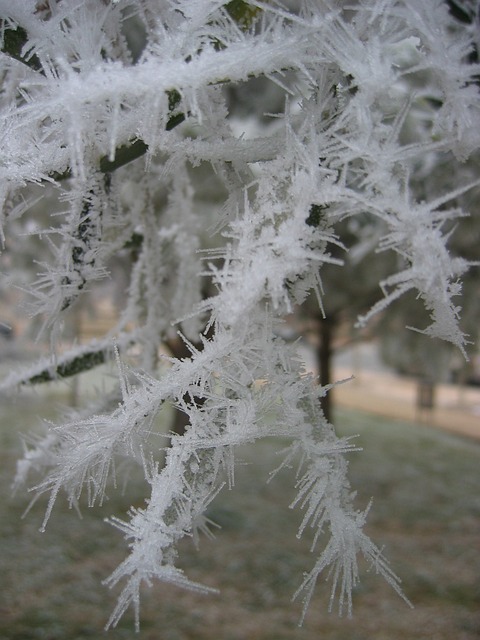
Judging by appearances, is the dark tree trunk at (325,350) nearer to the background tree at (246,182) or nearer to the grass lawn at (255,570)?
the grass lawn at (255,570)

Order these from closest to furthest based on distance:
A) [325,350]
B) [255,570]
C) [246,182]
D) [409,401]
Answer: [246,182]
[255,570]
[325,350]
[409,401]

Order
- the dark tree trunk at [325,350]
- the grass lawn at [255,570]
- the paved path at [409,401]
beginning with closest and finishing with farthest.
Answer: the grass lawn at [255,570]
the dark tree trunk at [325,350]
the paved path at [409,401]

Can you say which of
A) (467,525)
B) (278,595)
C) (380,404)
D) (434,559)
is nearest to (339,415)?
(380,404)

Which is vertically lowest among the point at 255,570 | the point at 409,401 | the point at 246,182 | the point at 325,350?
the point at 255,570

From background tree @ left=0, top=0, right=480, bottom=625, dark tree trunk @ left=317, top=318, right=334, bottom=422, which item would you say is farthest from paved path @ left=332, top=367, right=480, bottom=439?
background tree @ left=0, top=0, right=480, bottom=625

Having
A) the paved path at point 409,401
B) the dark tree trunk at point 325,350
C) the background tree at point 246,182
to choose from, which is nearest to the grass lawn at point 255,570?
the dark tree trunk at point 325,350

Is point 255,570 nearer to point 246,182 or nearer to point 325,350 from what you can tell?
point 325,350

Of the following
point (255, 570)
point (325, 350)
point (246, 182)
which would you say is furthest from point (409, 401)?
point (246, 182)
